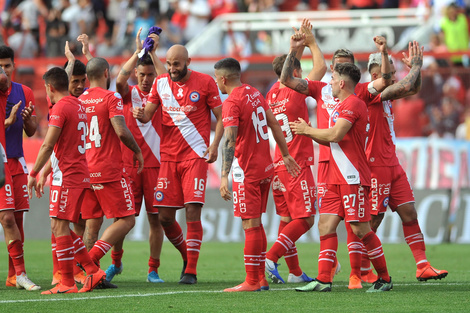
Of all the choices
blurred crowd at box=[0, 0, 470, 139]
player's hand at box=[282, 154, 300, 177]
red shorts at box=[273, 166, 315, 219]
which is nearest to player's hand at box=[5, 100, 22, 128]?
player's hand at box=[282, 154, 300, 177]

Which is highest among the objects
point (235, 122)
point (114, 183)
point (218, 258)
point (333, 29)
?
point (333, 29)

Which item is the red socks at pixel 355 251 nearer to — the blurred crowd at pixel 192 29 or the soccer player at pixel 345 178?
the soccer player at pixel 345 178

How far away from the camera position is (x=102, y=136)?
10578 millimetres

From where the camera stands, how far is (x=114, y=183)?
1042 centimetres

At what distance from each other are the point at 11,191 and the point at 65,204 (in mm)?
992

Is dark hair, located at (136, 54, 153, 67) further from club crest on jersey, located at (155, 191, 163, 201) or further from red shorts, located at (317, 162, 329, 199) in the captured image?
red shorts, located at (317, 162, 329, 199)

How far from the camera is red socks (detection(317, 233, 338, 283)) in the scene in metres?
9.48

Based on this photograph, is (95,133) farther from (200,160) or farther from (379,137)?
(379,137)

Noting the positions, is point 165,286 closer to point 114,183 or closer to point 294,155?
point 114,183

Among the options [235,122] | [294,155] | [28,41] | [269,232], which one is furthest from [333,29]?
[235,122]

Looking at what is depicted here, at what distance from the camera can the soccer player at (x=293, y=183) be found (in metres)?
10.7

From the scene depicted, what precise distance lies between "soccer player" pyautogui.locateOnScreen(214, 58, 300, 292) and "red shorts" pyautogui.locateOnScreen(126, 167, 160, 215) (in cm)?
200

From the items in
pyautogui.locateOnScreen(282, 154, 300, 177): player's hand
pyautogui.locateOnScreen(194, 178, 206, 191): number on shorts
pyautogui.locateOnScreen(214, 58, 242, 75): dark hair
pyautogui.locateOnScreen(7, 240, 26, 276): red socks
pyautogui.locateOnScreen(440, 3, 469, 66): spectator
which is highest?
pyautogui.locateOnScreen(440, 3, 469, 66): spectator

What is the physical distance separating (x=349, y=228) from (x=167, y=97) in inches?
114
